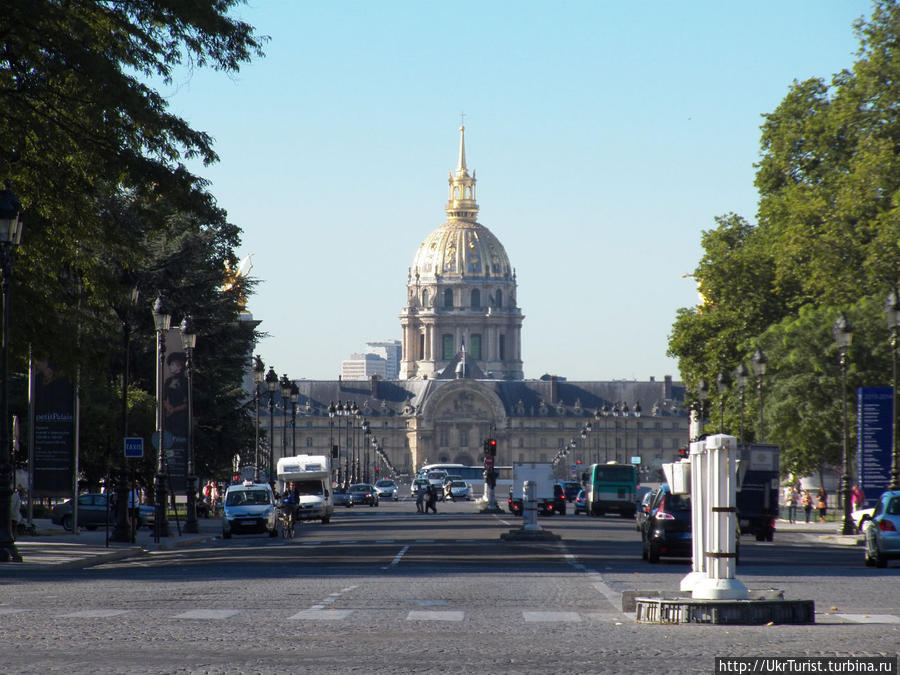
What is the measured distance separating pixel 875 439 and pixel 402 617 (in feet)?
101

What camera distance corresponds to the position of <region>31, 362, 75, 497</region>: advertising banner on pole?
38.7 meters

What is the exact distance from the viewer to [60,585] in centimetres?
2277

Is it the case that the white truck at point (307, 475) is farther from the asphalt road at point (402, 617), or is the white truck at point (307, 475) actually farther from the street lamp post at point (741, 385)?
the asphalt road at point (402, 617)

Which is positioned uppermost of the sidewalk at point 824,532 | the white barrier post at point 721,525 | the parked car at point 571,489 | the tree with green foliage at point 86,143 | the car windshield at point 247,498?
the tree with green foliage at point 86,143

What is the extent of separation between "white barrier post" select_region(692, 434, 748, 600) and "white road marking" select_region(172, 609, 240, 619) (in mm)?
4507

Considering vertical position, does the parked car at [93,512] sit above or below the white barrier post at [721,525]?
below

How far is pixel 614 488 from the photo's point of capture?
79125 millimetres

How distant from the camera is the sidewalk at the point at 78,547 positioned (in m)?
29.7

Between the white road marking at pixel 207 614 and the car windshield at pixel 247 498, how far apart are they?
32594 millimetres

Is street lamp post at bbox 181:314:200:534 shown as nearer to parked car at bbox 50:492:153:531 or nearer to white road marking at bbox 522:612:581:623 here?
parked car at bbox 50:492:153:531

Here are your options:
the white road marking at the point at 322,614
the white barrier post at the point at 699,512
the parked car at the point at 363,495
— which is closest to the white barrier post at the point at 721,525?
the white barrier post at the point at 699,512

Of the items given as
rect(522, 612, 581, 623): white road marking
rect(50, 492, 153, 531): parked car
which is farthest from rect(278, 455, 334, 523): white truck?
rect(522, 612, 581, 623): white road marking

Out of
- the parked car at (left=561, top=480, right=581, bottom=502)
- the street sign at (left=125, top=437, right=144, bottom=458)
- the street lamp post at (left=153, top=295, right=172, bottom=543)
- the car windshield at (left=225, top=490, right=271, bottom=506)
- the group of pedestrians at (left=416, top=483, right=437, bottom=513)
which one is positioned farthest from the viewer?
the parked car at (left=561, top=480, right=581, bottom=502)

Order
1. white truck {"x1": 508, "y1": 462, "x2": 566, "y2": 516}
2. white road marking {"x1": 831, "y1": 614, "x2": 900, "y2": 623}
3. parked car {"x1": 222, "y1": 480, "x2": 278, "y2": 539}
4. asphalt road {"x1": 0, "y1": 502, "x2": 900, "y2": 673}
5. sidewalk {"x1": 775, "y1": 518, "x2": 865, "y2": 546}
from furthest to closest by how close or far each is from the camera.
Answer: white truck {"x1": 508, "y1": 462, "x2": 566, "y2": 516} < parked car {"x1": 222, "y1": 480, "x2": 278, "y2": 539} < sidewalk {"x1": 775, "y1": 518, "x2": 865, "y2": 546} < white road marking {"x1": 831, "y1": 614, "x2": 900, "y2": 623} < asphalt road {"x1": 0, "y1": 502, "x2": 900, "y2": 673}
